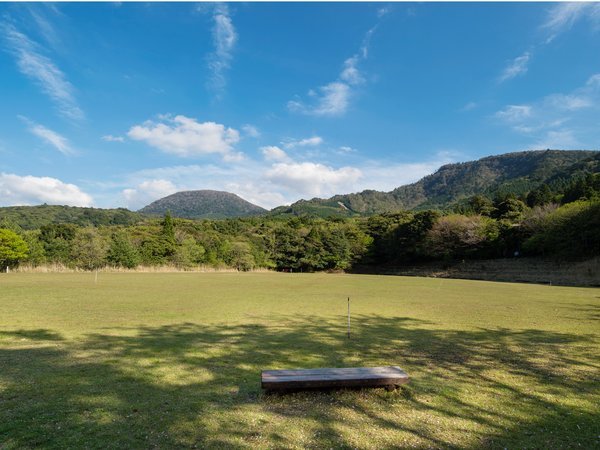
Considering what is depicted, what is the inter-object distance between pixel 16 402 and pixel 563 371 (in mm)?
9164

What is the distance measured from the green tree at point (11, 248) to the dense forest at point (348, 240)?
0.09 metres

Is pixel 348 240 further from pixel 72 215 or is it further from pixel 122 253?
pixel 72 215

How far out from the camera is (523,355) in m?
7.94

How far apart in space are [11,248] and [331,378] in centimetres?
4921

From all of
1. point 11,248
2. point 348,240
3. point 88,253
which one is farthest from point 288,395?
point 348,240

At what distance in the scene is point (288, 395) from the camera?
5.41 meters

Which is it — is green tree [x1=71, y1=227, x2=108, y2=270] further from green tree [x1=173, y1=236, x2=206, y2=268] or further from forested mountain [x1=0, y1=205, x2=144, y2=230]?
forested mountain [x1=0, y1=205, x2=144, y2=230]

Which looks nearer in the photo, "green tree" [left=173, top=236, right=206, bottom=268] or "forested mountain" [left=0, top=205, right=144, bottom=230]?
"green tree" [left=173, top=236, right=206, bottom=268]

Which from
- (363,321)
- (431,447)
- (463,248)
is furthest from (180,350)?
(463,248)

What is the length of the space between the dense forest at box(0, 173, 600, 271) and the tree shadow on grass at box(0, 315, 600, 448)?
141 feet

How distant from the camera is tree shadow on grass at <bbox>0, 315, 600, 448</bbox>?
163 inches

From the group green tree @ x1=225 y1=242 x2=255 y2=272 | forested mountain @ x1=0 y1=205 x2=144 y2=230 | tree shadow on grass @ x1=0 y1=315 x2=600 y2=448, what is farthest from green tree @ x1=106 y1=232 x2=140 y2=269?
forested mountain @ x1=0 y1=205 x2=144 y2=230

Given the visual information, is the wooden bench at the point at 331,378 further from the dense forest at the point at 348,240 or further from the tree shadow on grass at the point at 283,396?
the dense forest at the point at 348,240

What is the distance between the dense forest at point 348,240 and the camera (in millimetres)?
44219
